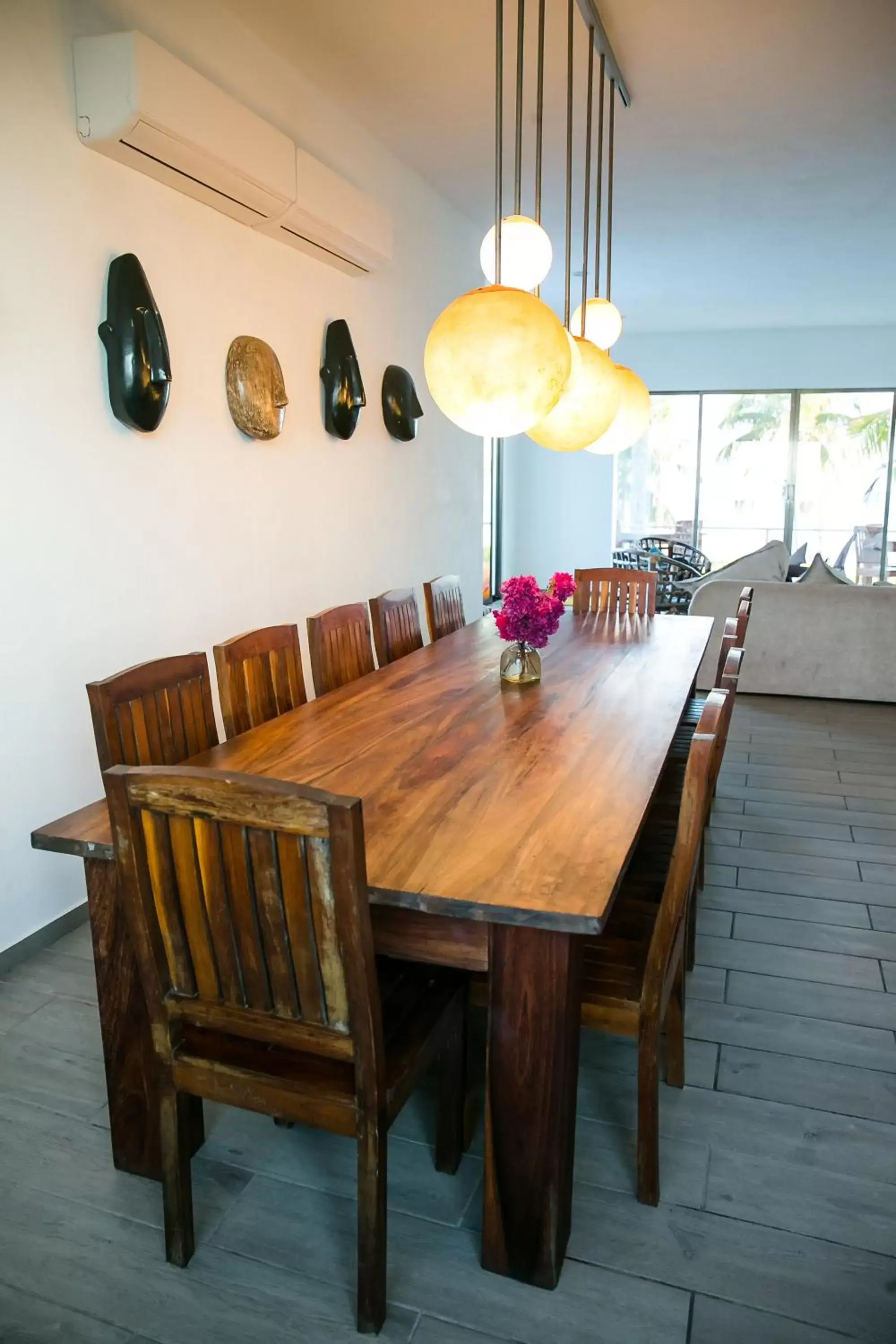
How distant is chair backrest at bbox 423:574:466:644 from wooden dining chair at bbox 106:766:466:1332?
208 centimetres

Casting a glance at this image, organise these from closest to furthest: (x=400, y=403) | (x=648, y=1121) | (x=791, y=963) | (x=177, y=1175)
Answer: (x=177, y=1175) < (x=648, y=1121) < (x=791, y=963) < (x=400, y=403)

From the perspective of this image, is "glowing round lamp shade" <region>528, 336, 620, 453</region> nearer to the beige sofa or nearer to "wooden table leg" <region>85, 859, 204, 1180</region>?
"wooden table leg" <region>85, 859, 204, 1180</region>

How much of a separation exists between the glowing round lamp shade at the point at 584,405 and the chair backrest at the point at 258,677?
2.85 ft

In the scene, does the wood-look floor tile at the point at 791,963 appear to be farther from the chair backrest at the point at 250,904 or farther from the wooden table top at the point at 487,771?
the chair backrest at the point at 250,904

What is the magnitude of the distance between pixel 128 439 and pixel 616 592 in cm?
214

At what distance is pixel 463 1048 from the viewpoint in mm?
1686

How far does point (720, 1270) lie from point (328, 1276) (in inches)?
24.7

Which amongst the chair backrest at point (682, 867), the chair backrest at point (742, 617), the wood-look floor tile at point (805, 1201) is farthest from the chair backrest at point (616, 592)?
the wood-look floor tile at point (805, 1201)

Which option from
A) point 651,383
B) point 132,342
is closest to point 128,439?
point 132,342

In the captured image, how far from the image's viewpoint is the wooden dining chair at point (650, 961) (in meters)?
1.49

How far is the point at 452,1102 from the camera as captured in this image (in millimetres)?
1689

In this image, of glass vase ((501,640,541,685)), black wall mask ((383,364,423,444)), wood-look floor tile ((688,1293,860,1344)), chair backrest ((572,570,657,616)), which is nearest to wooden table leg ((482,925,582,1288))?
wood-look floor tile ((688,1293,860,1344))

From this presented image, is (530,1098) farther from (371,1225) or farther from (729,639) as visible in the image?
(729,639)

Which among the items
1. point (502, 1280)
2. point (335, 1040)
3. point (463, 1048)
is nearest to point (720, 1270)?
point (502, 1280)
